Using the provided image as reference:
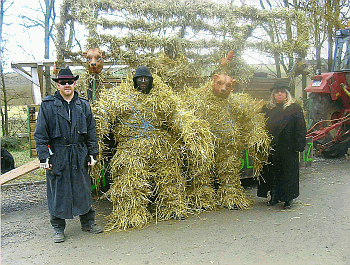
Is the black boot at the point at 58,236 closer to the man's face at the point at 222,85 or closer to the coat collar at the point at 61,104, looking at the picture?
the coat collar at the point at 61,104

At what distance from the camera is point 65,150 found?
12.0ft

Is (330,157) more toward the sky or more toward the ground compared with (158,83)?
more toward the ground

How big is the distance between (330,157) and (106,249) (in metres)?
6.61

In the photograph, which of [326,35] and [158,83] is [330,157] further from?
[326,35]

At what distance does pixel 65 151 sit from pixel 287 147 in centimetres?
279

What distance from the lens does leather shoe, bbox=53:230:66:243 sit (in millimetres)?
3586

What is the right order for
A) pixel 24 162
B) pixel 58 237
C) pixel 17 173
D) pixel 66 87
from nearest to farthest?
pixel 58 237 < pixel 66 87 < pixel 17 173 < pixel 24 162

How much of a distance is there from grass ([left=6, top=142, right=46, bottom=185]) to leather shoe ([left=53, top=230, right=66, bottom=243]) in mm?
3273

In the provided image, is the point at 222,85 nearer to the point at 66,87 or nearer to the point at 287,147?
the point at 287,147

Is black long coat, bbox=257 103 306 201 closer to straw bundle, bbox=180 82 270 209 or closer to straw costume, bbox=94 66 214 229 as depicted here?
straw bundle, bbox=180 82 270 209

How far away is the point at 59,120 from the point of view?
365cm

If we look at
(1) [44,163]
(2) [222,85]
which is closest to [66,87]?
(1) [44,163]

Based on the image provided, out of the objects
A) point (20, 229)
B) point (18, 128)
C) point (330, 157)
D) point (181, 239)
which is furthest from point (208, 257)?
Answer: point (18, 128)

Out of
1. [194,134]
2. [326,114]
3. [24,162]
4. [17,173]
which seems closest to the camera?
[194,134]
